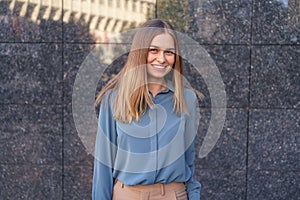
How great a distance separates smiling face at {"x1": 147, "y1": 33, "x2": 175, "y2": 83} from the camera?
2.31 metres

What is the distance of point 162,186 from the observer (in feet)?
7.77

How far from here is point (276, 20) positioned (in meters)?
4.18

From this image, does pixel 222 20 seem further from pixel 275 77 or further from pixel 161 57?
pixel 161 57

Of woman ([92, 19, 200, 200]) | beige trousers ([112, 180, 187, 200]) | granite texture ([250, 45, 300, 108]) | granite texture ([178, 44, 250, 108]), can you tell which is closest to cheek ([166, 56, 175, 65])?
woman ([92, 19, 200, 200])

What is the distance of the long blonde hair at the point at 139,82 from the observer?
7.61 ft

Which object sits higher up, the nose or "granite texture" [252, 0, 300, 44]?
the nose

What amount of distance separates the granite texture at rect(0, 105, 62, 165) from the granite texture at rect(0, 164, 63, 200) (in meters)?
0.09

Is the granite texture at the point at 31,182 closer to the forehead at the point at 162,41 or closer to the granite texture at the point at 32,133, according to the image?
the granite texture at the point at 32,133

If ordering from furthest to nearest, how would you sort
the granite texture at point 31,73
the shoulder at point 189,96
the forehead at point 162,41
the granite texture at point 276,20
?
the granite texture at point 31,73
the granite texture at point 276,20
the shoulder at point 189,96
the forehead at point 162,41

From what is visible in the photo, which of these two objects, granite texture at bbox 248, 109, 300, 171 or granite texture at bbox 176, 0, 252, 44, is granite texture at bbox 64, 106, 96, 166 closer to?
granite texture at bbox 176, 0, 252, 44

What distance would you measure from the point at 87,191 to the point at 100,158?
7.14ft

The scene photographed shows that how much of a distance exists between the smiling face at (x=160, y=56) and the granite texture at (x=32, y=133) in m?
2.20

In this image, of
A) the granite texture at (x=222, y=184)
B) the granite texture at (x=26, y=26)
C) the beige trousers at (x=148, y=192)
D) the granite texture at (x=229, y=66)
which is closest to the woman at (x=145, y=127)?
the beige trousers at (x=148, y=192)

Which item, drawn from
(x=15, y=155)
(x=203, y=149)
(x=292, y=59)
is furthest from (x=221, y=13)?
(x=15, y=155)
